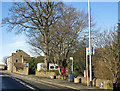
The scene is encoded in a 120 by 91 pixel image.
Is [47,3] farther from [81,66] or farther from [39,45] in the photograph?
[81,66]

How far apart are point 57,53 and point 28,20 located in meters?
9.29

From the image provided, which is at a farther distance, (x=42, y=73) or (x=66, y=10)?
(x=42, y=73)

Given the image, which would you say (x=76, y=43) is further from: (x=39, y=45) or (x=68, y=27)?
(x=39, y=45)

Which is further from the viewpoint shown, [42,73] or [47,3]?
[42,73]

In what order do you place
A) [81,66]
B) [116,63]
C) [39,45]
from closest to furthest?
[116,63] → [81,66] → [39,45]

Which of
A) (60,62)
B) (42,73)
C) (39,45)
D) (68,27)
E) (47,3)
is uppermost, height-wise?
(47,3)

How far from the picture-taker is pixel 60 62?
27922 millimetres

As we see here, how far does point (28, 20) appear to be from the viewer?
3225 centimetres

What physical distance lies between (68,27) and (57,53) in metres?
4.36

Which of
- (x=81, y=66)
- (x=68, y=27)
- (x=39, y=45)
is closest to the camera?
(x=81, y=66)

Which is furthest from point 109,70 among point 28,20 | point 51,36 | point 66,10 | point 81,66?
point 28,20

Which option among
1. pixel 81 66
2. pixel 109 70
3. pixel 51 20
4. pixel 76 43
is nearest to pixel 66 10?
pixel 51 20

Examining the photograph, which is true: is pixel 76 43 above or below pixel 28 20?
below

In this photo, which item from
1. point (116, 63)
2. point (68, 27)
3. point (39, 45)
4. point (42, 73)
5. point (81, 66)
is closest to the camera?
point (116, 63)
